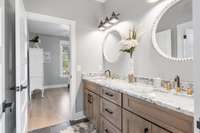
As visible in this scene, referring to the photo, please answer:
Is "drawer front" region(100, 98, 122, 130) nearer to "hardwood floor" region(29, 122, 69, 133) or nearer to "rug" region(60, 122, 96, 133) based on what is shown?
"rug" region(60, 122, 96, 133)

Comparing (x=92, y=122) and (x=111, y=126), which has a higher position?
(x=111, y=126)

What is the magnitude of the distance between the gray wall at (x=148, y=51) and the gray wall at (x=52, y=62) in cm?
475

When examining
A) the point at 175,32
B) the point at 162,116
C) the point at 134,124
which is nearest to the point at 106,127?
the point at 134,124

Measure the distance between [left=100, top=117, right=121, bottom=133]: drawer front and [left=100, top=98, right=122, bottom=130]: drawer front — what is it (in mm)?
61

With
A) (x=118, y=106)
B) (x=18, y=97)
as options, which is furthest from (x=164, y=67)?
(x=18, y=97)

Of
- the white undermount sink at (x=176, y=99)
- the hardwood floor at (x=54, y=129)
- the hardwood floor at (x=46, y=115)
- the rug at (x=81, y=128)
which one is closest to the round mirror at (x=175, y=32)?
the white undermount sink at (x=176, y=99)

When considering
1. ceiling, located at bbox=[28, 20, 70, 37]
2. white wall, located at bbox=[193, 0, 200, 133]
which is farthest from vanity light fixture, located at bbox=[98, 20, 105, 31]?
white wall, located at bbox=[193, 0, 200, 133]

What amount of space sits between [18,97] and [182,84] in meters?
1.82

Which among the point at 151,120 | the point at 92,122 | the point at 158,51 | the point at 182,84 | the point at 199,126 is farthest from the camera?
the point at 92,122

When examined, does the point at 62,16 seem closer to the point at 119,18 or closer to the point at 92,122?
the point at 119,18

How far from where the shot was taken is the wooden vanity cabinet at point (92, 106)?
7.23 ft

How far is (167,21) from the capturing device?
1.68m

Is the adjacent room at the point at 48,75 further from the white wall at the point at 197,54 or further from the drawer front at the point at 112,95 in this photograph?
the white wall at the point at 197,54

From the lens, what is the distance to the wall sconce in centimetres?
253
